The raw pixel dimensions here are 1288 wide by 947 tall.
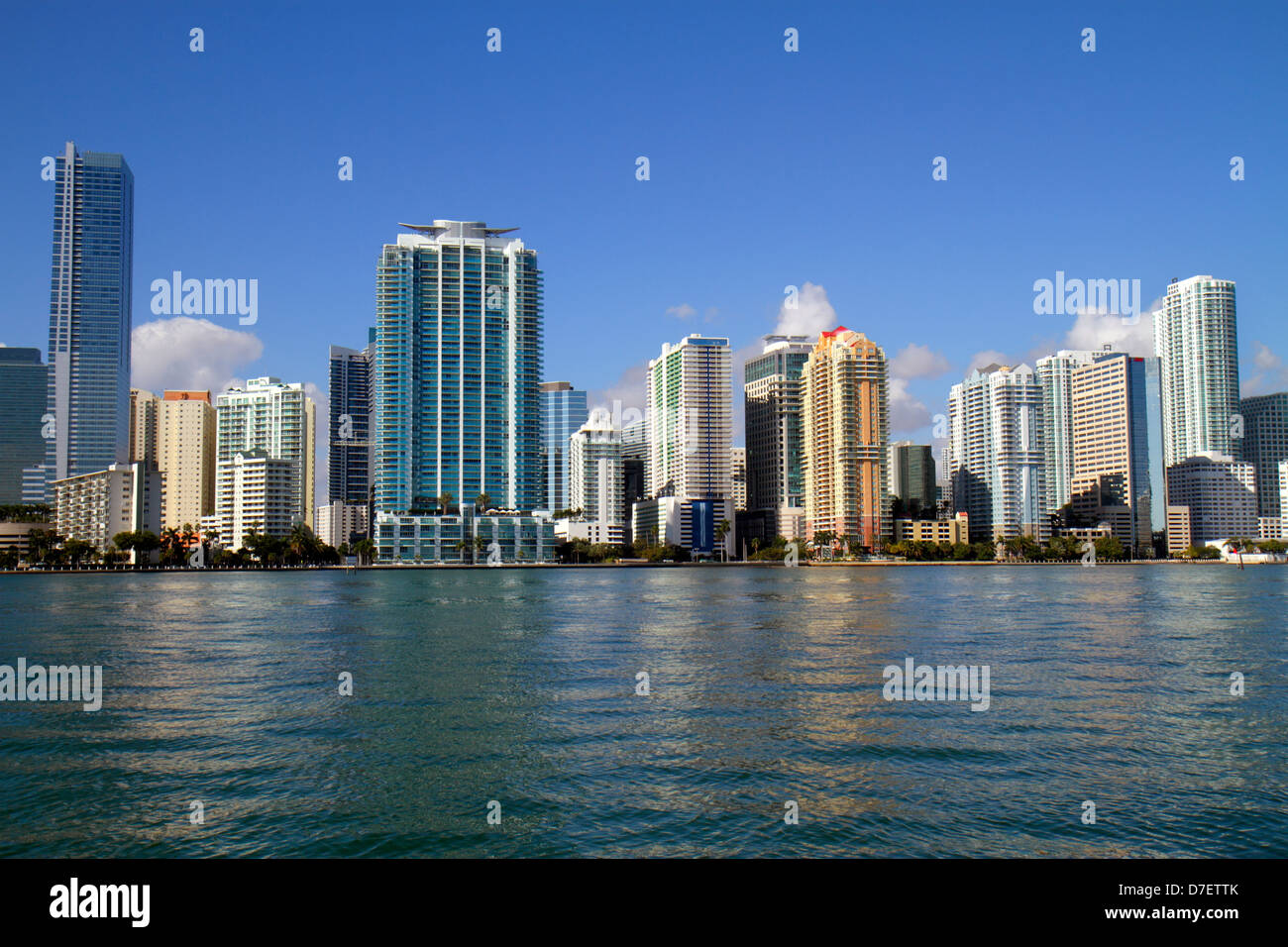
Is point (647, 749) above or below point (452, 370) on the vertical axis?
below

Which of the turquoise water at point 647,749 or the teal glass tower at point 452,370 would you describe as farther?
the teal glass tower at point 452,370

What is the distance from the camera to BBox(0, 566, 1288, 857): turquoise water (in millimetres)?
16609

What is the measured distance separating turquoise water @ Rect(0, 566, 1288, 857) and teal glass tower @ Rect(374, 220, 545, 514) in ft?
474

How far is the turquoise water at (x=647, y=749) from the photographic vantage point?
54.5 feet

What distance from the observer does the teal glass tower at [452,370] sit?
191125 millimetres

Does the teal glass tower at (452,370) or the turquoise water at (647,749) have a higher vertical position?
the teal glass tower at (452,370)

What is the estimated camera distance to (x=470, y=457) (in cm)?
19388

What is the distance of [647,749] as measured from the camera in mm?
22234

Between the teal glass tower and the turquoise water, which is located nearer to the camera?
the turquoise water

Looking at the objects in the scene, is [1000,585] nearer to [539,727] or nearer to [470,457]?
[539,727]

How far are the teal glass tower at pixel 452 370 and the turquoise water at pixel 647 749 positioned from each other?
474ft

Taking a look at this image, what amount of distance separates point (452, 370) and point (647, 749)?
578 feet

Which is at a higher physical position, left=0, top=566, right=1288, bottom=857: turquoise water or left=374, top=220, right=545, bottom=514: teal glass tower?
left=374, top=220, right=545, bottom=514: teal glass tower

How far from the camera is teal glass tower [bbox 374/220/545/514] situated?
191125 mm
